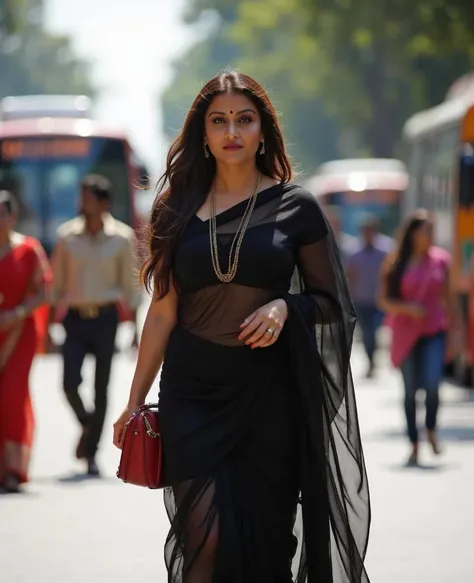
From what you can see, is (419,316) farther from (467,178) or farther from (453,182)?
(453,182)

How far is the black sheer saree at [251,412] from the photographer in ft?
20.5

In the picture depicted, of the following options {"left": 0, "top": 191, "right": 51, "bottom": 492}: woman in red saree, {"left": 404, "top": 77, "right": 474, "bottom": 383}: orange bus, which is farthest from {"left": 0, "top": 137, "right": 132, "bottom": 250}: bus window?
{"left": 0, "top": 191, "right": 51, "bottom": 492}: woman in red saree

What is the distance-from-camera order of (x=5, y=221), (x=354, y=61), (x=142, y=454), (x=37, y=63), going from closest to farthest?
(x=142, y=454), (x=5, y=221), (x=354, y=61), (x=37, y=63)

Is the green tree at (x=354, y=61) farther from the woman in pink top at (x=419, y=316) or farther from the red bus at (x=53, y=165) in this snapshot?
the red bus at (x=53, y=165)

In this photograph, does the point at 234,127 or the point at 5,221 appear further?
the point at 5,221

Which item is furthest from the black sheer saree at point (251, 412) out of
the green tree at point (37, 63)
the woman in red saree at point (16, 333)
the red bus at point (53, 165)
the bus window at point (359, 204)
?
the green tree at point (37, 63)

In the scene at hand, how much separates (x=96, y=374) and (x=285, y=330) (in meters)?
6.13

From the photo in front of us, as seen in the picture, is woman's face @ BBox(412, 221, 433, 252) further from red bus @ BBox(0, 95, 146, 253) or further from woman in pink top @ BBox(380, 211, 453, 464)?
red bus @ BBox(0, 95, 146, 253)

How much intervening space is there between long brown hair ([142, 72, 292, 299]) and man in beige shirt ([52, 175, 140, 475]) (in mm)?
5674

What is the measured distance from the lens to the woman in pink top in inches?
515

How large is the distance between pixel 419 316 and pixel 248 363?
6881 millimetres

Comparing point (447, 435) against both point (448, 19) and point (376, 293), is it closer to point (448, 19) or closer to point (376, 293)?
point (376, 293)

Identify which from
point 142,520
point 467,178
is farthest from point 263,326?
point 467,178

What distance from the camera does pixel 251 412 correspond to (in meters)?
6.31
